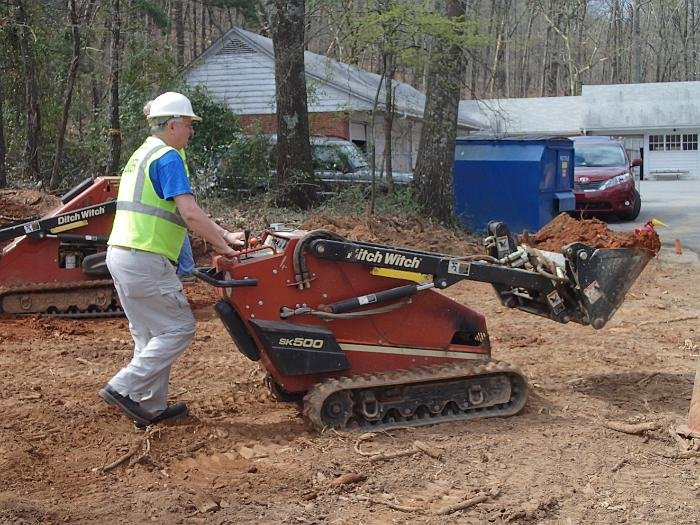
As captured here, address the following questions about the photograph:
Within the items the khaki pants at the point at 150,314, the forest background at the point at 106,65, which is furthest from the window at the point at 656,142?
the khaki pants at the point at 150,314

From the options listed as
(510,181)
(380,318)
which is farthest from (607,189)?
(380,318)

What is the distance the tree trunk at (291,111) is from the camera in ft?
49.8

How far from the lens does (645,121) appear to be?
154 feet

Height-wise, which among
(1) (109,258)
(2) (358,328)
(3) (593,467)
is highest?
(1) (109,258)

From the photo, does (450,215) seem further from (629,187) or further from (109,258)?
(109,258)

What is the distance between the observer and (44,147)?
58.0 ft

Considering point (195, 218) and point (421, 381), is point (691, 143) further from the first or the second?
point (195, 218)

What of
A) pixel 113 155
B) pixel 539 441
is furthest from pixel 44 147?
pixel 539 441

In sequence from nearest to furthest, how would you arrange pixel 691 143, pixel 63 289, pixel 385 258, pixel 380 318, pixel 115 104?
pixel 385 258, pixel 380 318, pixel 63 289, pixel 115 104, pixel 691 143

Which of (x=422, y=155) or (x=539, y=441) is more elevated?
(x=422, y=155)

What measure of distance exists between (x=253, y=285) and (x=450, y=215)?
1056cm

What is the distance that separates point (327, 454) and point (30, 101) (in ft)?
42.8

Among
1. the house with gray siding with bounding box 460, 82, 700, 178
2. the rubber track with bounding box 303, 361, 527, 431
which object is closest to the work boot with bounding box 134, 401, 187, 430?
the rubber track with bounding box 303, 361, 527, 431

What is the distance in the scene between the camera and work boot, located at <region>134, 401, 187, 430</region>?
5.67 m
